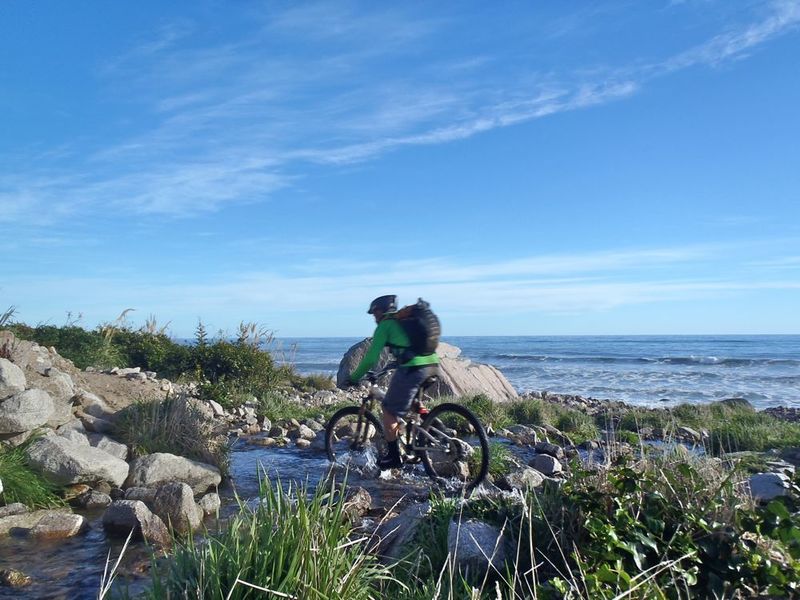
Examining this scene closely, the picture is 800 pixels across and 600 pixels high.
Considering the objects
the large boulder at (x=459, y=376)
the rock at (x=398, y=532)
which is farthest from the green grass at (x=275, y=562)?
the large boulder at (x=459, y=376)

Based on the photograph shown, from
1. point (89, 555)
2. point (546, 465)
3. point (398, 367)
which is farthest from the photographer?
point (546, 465)

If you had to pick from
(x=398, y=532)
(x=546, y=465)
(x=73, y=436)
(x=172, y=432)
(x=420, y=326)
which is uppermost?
(x=420, y=326)

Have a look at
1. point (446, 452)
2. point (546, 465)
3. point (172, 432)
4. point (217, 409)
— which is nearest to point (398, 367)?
point (446, 452)

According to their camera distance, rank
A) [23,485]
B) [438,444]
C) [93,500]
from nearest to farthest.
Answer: [23,485], [93,500], [438,444]

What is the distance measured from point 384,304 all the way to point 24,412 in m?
4.14

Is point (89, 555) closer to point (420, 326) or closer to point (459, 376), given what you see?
point (420, 326)

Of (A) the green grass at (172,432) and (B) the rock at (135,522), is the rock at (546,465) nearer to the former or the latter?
(A) the green grass at (172,432)

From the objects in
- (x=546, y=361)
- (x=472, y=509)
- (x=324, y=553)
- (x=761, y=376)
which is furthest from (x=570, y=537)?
(x=546, y=361)

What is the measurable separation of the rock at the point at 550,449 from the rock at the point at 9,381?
7.31 m

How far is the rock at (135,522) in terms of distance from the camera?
5.74 meters

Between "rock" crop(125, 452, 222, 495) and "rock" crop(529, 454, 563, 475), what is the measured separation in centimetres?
417

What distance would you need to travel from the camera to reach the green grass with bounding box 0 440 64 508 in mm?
6398

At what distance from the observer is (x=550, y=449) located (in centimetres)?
1048

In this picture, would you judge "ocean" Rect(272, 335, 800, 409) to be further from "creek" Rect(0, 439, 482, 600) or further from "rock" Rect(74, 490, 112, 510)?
"rock" Rect(74, 490, 112, 510)
